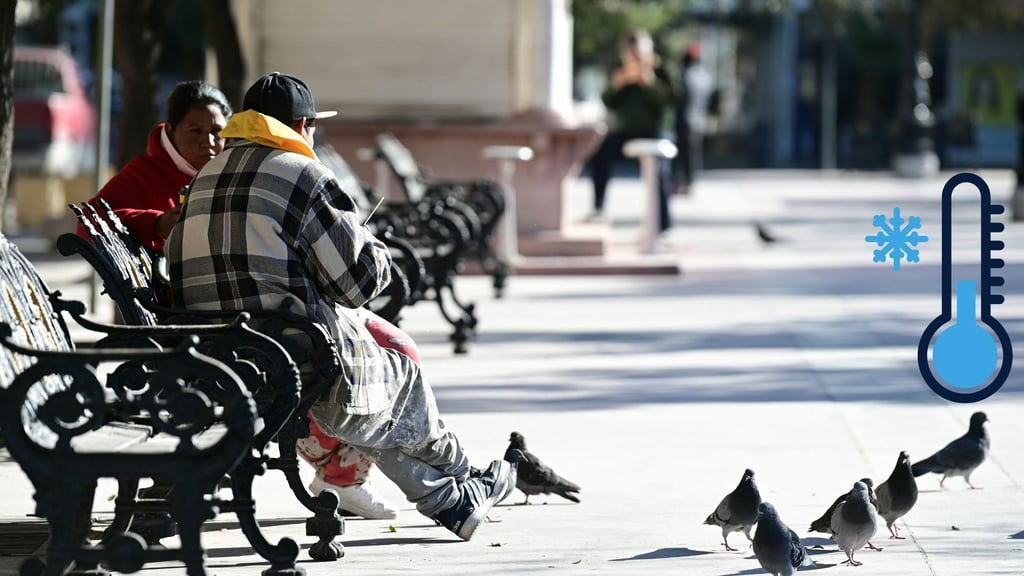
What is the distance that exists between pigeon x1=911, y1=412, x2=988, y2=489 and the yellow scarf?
2.67 m

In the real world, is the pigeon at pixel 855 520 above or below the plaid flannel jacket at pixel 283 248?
below

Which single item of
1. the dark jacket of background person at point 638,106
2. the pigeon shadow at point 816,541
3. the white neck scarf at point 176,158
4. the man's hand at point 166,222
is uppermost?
→ the white neck scarf at point 176,158

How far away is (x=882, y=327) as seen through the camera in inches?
506

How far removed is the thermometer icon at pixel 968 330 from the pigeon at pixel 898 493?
0.53m

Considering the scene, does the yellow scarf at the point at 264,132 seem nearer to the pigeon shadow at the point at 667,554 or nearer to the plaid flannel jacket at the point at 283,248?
the plaid flannel jacket at the point at 283,248

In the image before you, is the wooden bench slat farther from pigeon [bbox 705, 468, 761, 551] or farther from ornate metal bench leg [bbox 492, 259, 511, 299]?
ornate metal bench leg [bbox 492, 259, 511, 299]

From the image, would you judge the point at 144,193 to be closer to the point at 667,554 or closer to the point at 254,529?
the point at 254,529

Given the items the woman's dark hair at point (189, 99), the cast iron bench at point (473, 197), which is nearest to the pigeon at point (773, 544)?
the woman's dark hair at point (189, 99)

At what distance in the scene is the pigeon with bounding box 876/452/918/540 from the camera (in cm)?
629

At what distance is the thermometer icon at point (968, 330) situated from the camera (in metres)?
6.57

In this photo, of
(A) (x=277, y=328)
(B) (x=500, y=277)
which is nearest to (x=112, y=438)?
(A) (x=277, y=328)

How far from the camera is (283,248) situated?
5844 millimetres

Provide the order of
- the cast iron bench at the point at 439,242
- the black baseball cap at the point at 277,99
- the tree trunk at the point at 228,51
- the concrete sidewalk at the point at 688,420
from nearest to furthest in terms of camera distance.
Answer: the black baseball cap at the point at 277,99, the concrete sidewalk at the point at 688,420, the cast iron bench at the point at 439,242, the tree trunk at the point at 228,51

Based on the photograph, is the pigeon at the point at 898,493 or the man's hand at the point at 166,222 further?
the man's hand at the point at 166,222
